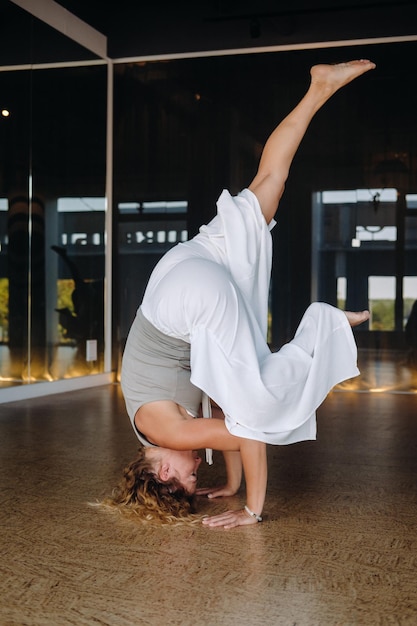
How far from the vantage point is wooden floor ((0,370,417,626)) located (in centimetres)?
173

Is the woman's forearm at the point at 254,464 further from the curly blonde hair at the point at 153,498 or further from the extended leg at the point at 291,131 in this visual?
the extended leg at the point at 291,131

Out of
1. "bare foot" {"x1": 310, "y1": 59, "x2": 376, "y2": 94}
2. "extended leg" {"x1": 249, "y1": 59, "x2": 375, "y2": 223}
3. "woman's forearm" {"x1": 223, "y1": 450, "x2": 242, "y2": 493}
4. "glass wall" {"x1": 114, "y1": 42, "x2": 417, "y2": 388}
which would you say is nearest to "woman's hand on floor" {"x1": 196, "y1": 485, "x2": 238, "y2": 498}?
"woman's forearm" {"x1": 223, "y1": 450, "x2": 242, "y2": 493}

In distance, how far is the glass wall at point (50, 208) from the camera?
5.56 m

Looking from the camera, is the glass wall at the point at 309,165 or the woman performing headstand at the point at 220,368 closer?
the woman performing headstand at the point at 220,368

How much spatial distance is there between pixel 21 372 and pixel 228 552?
384cm

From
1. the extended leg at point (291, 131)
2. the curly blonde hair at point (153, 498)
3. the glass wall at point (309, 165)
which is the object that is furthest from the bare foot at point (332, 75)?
the glass wall at point (309, 165)

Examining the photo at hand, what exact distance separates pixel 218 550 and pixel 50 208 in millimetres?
4516

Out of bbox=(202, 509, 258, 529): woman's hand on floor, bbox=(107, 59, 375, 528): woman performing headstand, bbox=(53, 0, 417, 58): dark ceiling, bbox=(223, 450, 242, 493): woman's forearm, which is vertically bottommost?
bbox=(202, 509, 258, 529): woman's hand on floor

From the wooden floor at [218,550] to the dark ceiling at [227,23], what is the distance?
3.97m

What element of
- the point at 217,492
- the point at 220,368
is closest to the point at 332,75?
the point at 220,368

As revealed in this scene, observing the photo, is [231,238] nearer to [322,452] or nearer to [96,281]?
[322,452]

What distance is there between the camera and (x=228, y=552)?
7.10 ft

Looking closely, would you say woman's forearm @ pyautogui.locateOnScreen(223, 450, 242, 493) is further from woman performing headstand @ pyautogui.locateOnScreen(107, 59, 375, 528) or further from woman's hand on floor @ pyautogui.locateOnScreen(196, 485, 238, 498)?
woman performing headstand @ pyautogui.locateOnScreen(107, 59, 375, 528)

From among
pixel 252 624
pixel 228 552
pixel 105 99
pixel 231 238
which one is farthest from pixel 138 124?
pixel 252 624
